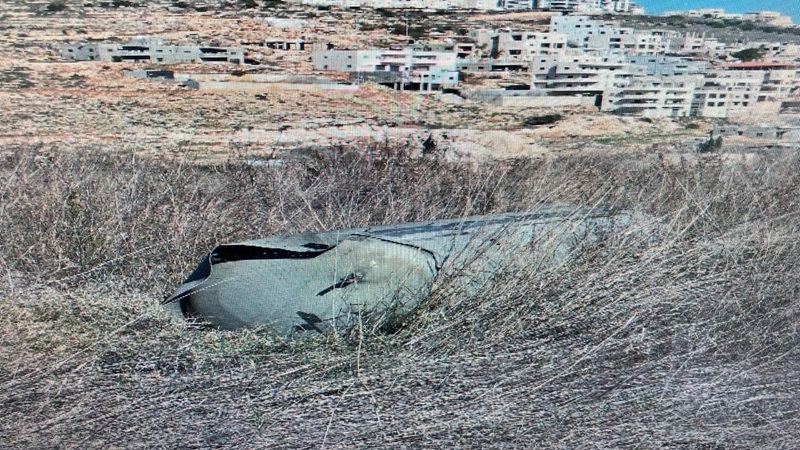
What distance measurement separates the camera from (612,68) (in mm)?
6875

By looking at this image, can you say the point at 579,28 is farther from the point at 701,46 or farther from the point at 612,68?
the point at 701,46

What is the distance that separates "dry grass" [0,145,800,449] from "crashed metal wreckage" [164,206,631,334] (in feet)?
0.37

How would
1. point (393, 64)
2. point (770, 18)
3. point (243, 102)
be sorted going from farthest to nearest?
1. point (393, 64)
2. point (243, 102)
3. point (770, 18)

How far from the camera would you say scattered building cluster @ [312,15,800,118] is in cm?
670

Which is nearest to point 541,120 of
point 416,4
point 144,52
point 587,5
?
point 587,5

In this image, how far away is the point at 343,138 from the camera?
244 inches

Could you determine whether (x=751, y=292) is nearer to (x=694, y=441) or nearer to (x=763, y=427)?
(x=763, y=427)

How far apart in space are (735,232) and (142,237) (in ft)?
11.0

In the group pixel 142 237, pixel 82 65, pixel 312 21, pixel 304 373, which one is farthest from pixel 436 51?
pixel 304 373

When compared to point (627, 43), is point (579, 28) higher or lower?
higher

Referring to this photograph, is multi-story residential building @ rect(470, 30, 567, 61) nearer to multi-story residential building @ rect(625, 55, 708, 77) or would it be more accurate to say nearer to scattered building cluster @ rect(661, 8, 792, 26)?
multi-story residential building @ rect(625, 55, 708, 77)

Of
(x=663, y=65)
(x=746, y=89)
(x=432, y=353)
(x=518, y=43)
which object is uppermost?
(x=518, y=43)

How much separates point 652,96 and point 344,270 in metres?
5.72

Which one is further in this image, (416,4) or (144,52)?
(416,4)
